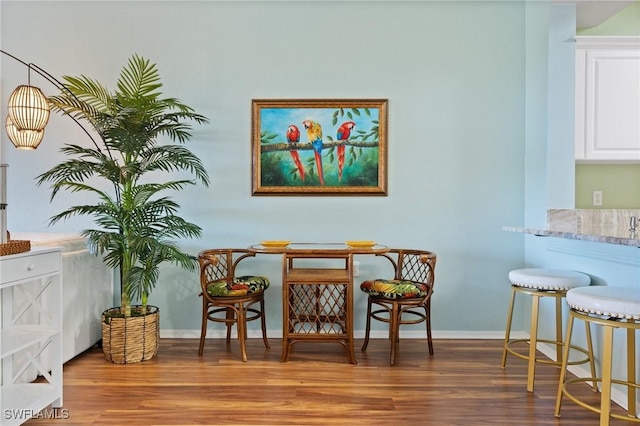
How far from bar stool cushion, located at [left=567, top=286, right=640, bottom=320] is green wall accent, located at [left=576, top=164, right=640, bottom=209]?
1662mm

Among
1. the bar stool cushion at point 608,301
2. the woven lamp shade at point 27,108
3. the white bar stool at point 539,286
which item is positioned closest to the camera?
the bar stool cushion at point 608,301

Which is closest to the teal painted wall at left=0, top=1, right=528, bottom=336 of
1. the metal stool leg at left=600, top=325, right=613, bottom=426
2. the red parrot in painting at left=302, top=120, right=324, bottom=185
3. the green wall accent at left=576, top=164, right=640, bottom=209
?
the red parrot in painting at left=302, top=120, right=324, bottom=185

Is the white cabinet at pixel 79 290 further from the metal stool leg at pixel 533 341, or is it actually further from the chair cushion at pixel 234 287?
the metal stool leg at pixel 533 341

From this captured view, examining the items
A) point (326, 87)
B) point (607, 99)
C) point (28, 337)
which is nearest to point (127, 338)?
point (28, 337)

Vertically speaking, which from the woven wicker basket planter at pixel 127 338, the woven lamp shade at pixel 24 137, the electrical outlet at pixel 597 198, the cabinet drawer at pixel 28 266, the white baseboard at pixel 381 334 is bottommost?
the white baseboard at pixel 381 334

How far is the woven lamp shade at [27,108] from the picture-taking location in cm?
246

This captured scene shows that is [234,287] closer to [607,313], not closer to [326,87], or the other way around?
[326,87]

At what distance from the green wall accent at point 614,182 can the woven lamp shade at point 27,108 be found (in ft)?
12.5

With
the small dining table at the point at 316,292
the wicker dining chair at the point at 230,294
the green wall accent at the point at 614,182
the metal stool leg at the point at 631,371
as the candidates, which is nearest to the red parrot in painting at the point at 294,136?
→ the small dining table at the point at 316,292

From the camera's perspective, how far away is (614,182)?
3258 millimetres

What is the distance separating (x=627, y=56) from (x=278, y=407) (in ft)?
10.9

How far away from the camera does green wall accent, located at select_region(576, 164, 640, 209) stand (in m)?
3.25

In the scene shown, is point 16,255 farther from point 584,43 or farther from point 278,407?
point 584,43

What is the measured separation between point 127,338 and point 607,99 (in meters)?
3.75
